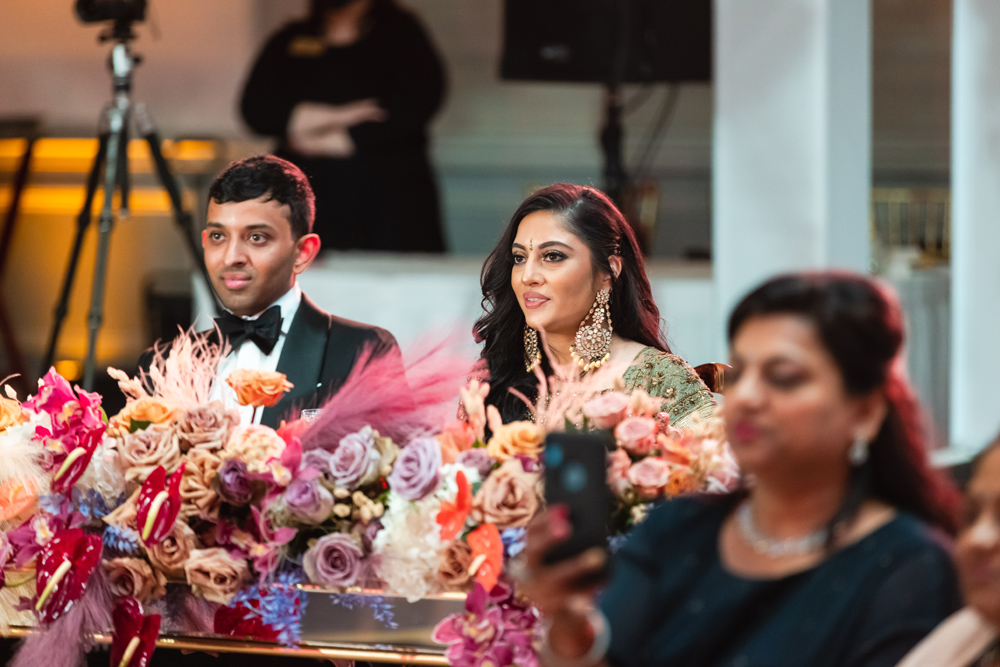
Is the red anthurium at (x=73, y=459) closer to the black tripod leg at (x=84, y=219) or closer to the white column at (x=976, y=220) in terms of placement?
the black tripod leg at (x=84, y=219)

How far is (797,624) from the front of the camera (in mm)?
979

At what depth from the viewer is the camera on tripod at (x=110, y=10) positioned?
8.60 feet

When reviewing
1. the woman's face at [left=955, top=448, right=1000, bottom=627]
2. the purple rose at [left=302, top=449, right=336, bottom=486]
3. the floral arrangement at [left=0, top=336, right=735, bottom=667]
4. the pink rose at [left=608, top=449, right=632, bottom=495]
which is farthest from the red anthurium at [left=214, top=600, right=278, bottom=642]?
the woman's face at [left=955, top=448, right=1000, bottom=627]

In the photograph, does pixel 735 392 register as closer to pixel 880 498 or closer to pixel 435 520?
pixel 880 498

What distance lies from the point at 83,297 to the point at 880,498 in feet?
17.3

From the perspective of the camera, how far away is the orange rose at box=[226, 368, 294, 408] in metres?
1.62

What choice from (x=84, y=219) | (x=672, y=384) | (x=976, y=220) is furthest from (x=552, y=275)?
(x=976, y=220)

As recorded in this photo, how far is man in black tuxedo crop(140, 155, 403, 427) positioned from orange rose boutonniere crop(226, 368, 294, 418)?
0.24m

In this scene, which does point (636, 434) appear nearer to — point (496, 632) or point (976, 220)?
point (496, 632)

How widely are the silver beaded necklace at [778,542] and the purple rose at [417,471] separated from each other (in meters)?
0.51

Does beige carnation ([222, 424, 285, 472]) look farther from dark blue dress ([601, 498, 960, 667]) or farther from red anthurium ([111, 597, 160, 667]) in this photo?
dark blue dress ([601, 498, 960, 667])

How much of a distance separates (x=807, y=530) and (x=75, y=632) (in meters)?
1.07

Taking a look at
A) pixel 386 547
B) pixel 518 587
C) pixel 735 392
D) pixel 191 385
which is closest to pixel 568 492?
pixel 735 392

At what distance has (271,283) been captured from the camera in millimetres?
1942
